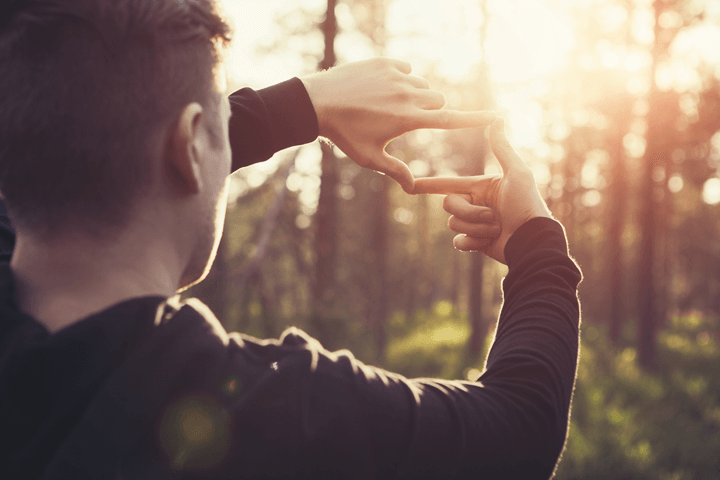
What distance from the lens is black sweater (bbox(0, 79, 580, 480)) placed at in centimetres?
76

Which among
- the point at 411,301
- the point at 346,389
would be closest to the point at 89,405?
the point at 346,389

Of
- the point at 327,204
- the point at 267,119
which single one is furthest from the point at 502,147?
the point at 327,204

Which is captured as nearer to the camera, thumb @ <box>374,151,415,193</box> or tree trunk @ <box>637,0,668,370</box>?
thumb @ <box>374,151,415,193</box>

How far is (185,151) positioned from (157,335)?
0.34 metres

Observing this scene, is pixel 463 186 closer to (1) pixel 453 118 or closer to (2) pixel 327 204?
(1) pixel 453 118

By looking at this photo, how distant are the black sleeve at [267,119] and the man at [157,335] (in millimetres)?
463

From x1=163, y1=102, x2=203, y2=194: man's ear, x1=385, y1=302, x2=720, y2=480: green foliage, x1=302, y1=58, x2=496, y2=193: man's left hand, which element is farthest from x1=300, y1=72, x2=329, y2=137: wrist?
x1=385, y1=302, x2=720, y2=480: green foliage

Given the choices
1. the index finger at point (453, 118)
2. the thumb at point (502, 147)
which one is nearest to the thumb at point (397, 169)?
the index finger at point (453, 118)

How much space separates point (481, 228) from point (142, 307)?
1.01 metres

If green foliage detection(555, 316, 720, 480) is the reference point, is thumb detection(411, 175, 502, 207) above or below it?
above

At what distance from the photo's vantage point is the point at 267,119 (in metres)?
1.54

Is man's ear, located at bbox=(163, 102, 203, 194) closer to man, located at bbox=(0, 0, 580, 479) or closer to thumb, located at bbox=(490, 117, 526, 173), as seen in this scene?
man, located at bbox=(0, 0, 580, 479)

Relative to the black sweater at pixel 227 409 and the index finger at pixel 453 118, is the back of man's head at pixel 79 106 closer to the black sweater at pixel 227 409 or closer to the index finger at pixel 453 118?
the black sweater at pixel 227 409

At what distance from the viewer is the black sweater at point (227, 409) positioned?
76cm
